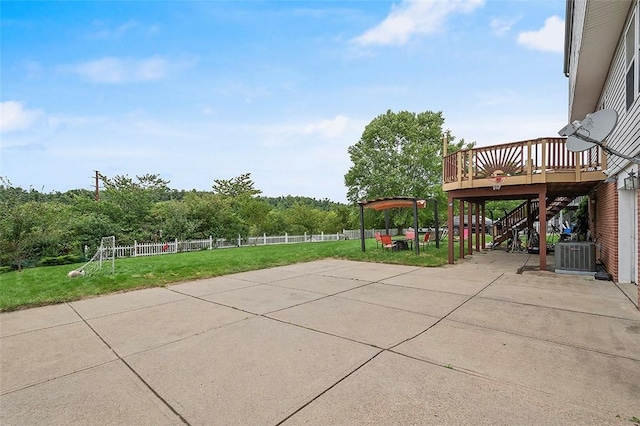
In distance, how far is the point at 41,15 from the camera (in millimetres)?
8344

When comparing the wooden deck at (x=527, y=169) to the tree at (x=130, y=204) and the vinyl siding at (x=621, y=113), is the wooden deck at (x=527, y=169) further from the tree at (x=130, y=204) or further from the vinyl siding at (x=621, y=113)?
the tree at (x=130, y=204)

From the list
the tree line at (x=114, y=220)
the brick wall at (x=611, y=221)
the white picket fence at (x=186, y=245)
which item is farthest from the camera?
the white picket fence at (x=186, y=245)

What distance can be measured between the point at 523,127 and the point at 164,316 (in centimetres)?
2009

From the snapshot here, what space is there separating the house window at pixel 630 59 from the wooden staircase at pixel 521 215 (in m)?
8.48

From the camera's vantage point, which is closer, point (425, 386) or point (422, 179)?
point (425, 386)

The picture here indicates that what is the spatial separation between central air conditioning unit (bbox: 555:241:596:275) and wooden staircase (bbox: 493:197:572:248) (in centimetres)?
611

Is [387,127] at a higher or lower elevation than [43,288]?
higher

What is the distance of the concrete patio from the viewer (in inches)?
84.7

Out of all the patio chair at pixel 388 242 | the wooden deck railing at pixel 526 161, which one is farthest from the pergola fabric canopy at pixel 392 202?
the wooden deck railing at pixel 526 161

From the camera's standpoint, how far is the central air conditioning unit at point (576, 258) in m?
7.40

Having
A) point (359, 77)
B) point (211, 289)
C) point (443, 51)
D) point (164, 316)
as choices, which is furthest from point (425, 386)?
point (359, 77)

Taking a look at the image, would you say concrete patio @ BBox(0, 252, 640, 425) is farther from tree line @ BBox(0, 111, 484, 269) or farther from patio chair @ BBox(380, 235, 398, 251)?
tree line @ BBox(0, 111, 484, 269)

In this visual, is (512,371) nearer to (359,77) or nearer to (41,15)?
(41,15)

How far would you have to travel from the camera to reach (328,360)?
296 centimetres
